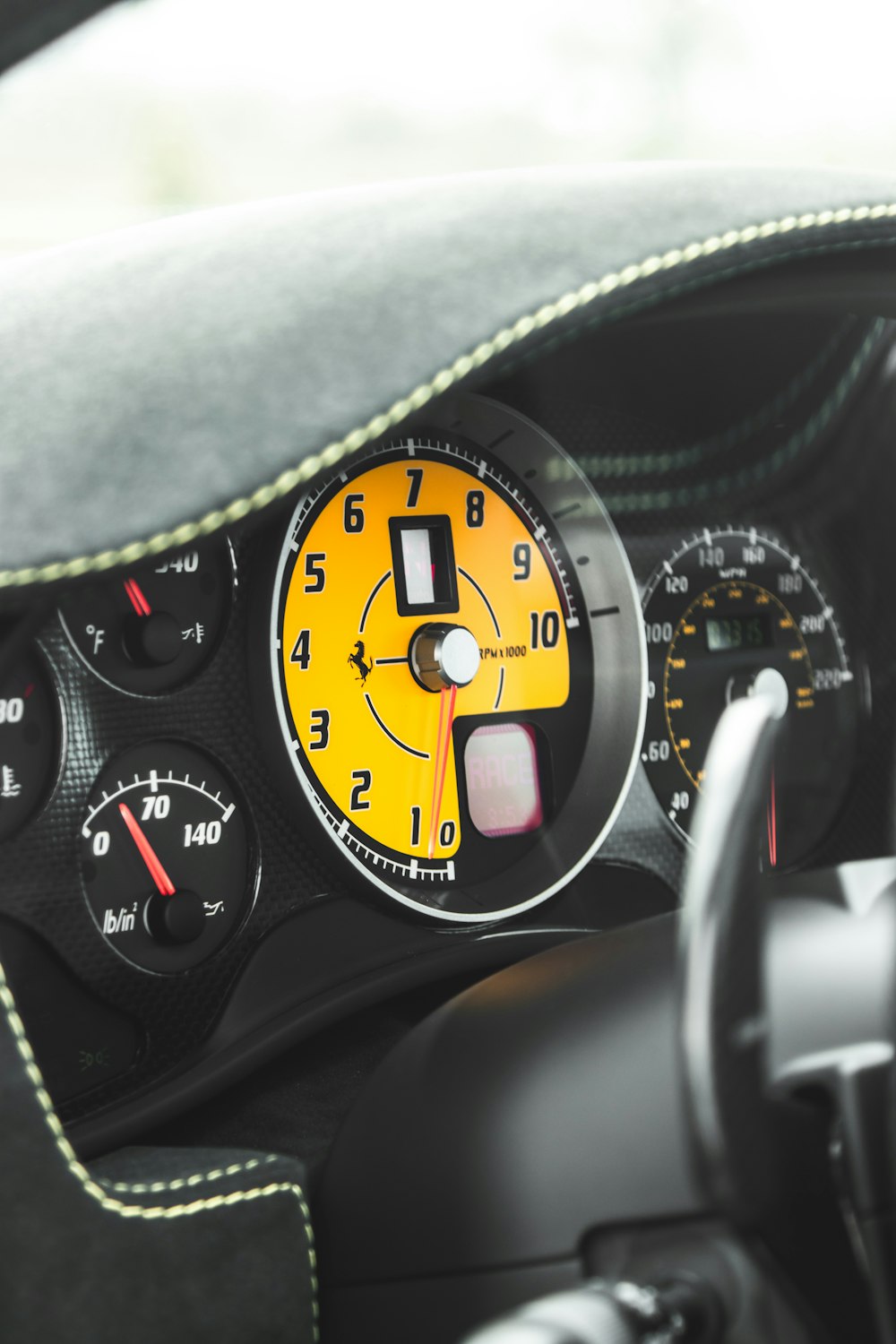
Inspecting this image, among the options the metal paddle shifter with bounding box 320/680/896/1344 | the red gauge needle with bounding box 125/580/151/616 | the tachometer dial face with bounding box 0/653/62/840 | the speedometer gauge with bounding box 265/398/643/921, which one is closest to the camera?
the metal paddle shifter with bounding box 320/680/896/1344

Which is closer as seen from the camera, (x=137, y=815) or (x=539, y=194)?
(x=539, y=194)

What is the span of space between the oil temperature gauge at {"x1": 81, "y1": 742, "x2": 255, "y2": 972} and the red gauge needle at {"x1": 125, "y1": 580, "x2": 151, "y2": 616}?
114mm

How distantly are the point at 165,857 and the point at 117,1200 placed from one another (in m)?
0.45

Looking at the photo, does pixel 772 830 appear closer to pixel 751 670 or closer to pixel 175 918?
pixel 751 670

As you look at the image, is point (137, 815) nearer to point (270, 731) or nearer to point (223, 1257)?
point (270, 731)

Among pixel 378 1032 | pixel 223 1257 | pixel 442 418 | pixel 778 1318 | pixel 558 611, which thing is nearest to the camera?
pixel 778 1318

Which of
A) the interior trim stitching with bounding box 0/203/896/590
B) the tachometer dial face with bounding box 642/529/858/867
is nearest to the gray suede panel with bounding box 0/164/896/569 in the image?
the interior trim stitching with bounding box 0/203/896/590

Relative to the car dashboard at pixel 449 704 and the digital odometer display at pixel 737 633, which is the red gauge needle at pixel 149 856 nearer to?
the car dashboard at pixel 449 704

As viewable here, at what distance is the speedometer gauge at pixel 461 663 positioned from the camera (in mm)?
1457

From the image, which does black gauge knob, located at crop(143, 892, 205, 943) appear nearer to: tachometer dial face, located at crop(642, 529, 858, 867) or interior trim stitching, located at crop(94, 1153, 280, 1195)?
interior trim stitching, located at crop(94, 1153, 280, 1195)

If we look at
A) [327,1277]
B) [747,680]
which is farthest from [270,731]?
[747,680]

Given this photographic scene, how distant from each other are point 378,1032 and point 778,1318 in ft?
2.07

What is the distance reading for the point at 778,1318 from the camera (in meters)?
0.83

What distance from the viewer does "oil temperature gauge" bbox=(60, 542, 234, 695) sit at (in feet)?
4.20
